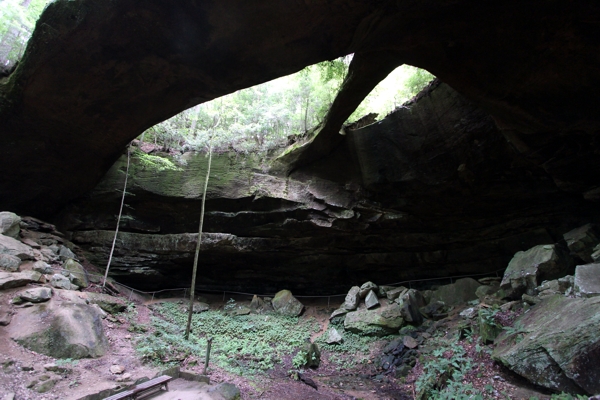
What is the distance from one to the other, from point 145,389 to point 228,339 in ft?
16.6

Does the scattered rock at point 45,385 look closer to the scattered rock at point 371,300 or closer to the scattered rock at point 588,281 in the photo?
the scattered rock at point 371,300

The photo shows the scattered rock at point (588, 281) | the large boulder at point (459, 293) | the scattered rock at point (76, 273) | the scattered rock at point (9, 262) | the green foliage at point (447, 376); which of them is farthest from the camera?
the large boulder at point (459, 293)

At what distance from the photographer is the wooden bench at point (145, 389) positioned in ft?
13.5

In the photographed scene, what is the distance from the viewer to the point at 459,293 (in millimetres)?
9711

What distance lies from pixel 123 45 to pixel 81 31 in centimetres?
71

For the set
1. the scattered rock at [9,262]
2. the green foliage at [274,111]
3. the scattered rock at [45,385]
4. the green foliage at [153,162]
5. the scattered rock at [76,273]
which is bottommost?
the scattered rock at [45,385]

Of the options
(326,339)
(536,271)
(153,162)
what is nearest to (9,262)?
(153,162)

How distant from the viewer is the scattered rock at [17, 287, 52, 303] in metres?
5.71

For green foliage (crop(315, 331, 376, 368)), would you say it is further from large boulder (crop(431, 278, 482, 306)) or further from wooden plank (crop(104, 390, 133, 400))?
wooden plank (crop(104, 390, 133, 400))

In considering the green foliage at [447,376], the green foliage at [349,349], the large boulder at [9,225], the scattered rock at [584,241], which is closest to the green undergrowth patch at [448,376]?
the green foliage at [447,376]

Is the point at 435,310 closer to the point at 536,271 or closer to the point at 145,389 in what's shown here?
the point at 536,271

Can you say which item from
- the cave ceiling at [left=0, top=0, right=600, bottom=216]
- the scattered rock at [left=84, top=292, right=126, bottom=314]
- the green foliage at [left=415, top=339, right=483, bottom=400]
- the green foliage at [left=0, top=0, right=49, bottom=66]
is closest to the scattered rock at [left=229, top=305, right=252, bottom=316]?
the scattered rock at [left=84, top=292, right=126, bottom=314]

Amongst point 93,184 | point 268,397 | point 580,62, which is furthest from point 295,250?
point 580,62

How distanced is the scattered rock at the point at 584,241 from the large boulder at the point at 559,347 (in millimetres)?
3004
